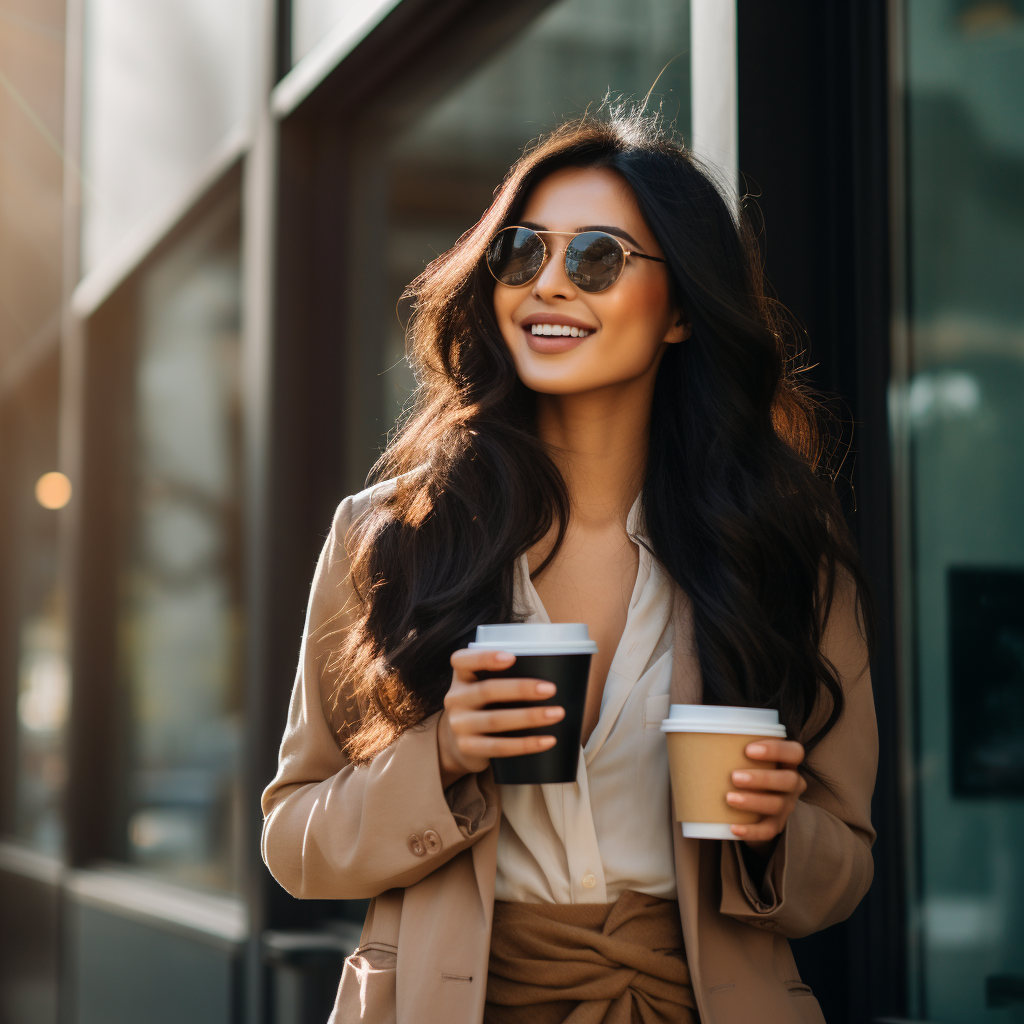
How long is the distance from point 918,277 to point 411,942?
5.85ft

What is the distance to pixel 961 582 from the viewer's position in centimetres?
254

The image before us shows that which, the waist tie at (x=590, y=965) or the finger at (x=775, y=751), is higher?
the finger at (x=775, y=751)

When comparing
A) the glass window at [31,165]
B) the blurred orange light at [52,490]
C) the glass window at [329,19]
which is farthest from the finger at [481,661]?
the glass window at [31,165]

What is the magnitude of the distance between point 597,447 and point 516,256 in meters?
0.37

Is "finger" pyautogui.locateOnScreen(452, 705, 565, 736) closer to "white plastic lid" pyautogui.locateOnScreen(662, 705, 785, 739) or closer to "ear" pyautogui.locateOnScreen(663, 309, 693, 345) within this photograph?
"white plastic lid" pyautogui.locateOnScreen(662, 705, 785, 739)

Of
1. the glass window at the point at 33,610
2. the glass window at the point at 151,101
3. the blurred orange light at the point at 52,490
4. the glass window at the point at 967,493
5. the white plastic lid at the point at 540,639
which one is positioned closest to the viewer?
the white plastic lid at the point at 540,639

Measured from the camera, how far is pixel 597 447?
2.15 metres

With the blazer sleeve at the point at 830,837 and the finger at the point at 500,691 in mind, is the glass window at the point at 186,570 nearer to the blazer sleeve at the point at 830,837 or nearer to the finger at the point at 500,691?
the blazer sleeve at the point at 830,837

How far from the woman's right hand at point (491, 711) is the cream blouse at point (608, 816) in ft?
0.88

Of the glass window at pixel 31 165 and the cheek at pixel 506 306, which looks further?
the glass window at pixel 31 165

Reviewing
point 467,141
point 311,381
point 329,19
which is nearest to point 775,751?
point 467,141

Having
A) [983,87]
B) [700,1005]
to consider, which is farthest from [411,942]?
[983,87]

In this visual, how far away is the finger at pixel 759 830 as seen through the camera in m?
1.54

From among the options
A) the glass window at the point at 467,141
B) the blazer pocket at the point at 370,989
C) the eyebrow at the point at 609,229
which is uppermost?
the glass window at the point at 467,141
